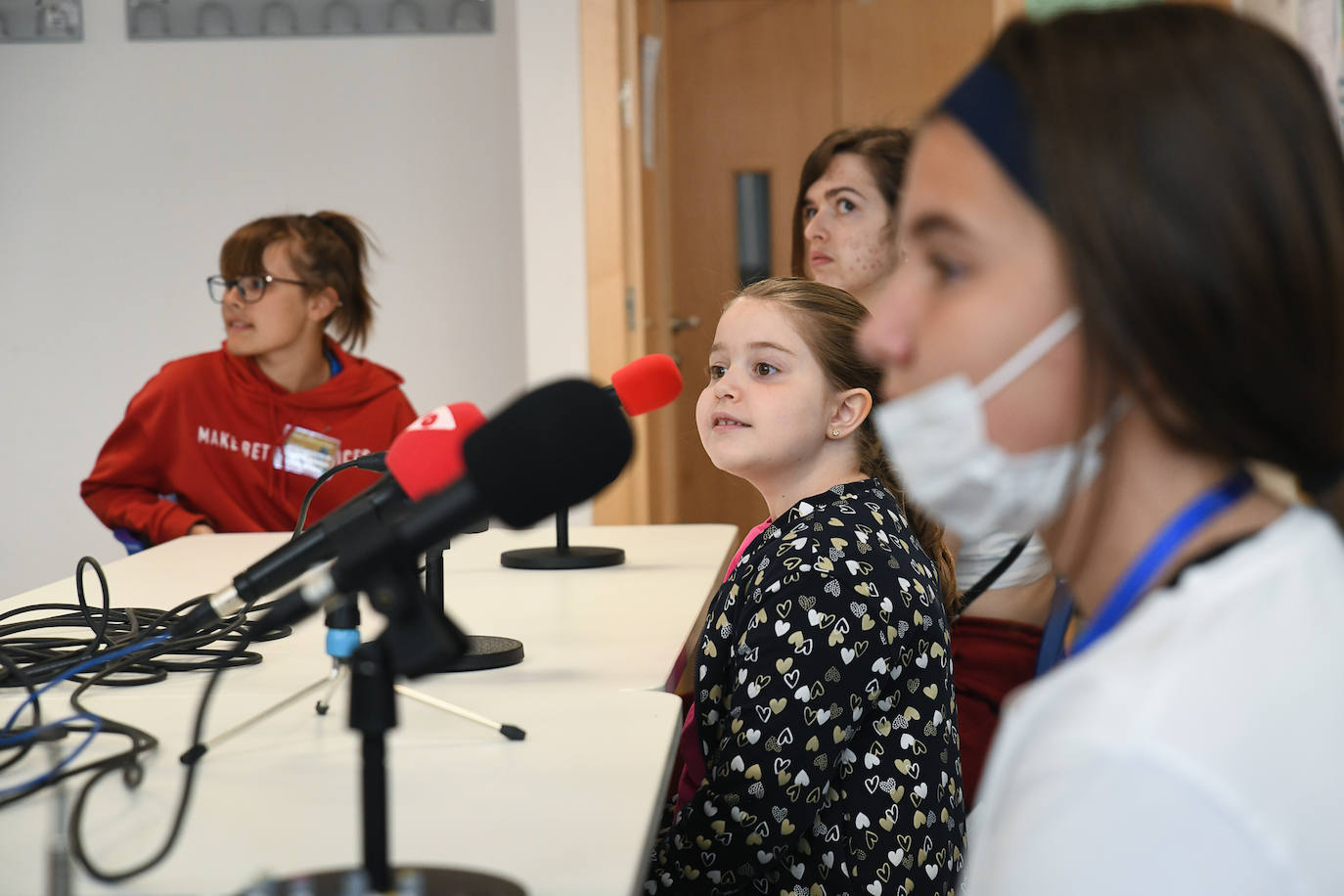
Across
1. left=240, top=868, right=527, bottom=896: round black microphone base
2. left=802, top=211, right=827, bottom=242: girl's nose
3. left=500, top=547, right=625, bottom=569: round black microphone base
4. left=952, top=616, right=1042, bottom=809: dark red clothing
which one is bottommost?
left=952, top=616, right=1042, bottom=809: dark red clothing

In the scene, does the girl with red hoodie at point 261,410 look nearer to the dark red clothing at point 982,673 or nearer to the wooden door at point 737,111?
the wooden door at point 737,111

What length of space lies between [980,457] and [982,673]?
3.84ft

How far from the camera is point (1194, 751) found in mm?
496

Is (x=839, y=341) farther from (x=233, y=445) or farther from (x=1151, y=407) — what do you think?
(x=233, y=445)

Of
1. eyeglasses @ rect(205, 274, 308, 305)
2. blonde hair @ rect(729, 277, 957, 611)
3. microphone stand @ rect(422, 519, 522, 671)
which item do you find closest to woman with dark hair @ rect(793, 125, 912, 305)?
blonde hair @ rect(729, 277, 957, 611)

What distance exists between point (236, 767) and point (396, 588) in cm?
43

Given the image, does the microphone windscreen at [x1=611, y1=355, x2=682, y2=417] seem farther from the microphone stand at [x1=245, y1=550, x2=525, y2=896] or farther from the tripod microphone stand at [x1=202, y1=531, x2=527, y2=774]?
the microphone stand at [x1=245, y1=550, x2=525, y2=896]

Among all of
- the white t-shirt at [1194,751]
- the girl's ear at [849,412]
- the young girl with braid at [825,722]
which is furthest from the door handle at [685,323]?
the white t-shirt at [1194,751]

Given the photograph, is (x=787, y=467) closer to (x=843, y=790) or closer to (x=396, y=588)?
(x=843, y=790)

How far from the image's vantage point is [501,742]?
1050 mm

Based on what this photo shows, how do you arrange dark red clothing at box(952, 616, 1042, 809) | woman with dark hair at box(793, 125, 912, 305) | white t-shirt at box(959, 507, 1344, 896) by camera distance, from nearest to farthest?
white t-shirt at box(959, 507, 1344, 896), dark red clothing at box(952, 616, 1042, 809), woman with dark hair at box(793, 125, 912, 305)

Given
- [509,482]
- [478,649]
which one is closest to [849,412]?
[478,649]

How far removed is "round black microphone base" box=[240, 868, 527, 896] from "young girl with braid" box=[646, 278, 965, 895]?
0.51 metres

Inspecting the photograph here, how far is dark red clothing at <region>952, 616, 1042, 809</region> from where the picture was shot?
65.7 inches
